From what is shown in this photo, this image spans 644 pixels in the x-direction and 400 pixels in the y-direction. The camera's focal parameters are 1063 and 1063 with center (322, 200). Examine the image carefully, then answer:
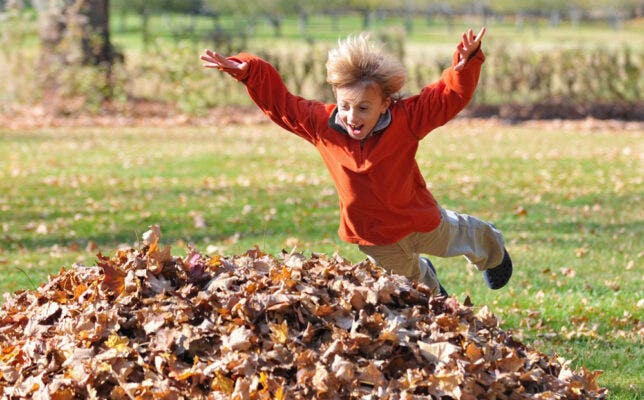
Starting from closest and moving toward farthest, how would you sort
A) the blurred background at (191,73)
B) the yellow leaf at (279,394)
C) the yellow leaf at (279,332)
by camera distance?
1. the yellow leaf at (279,394)
2. the yellow leaf at (279,332)
3. the blurred background at (191,73)

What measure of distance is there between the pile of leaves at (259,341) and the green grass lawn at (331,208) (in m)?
1.30

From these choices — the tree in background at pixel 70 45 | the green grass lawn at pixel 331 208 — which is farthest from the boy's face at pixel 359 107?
the tree in background at pixel 70 45

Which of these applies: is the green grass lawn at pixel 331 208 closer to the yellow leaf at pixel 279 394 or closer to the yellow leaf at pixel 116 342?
the yellow leaf at pixel 279 394

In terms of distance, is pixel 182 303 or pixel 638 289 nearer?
pixel 182 303

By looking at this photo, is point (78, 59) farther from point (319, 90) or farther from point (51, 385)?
point (51, 385)

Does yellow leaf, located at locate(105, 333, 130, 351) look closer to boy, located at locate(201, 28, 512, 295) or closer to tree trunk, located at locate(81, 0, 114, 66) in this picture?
boy, located at locate(201, 28, 512, 295)

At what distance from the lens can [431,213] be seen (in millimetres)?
5277

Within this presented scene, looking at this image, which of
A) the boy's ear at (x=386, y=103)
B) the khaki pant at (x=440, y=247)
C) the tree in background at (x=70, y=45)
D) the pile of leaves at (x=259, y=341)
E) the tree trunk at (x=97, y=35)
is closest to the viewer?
the pile of leaves at (x=259, y=341)

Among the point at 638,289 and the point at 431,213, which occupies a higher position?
the point at 431,213

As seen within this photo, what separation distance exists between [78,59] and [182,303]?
58.1 ft

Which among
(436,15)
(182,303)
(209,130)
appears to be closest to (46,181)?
(209,130)

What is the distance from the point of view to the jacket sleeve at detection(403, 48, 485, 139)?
484 centimetres

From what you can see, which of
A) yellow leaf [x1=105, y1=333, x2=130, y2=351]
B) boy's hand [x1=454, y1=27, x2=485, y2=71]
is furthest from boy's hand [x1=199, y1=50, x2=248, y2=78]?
yellow leaf [x1=105, y1=333, x2=130, y2=351]

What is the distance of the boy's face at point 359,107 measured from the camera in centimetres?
490
